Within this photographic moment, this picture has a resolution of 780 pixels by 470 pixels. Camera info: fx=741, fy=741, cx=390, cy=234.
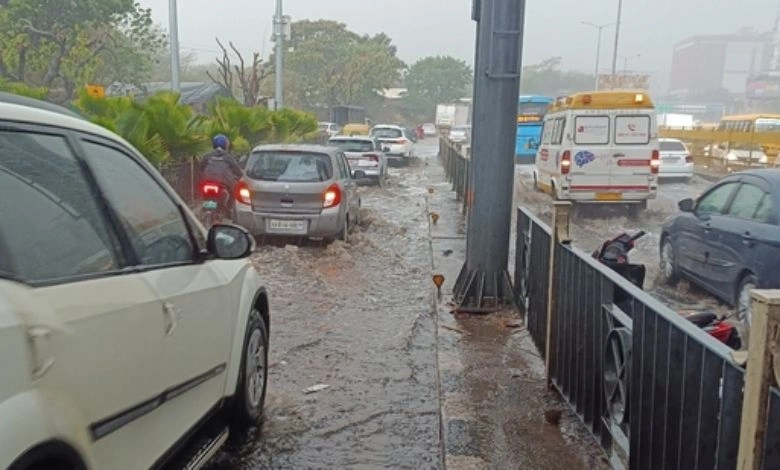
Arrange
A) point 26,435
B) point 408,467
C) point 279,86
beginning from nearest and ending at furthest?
point 26,435 → point 408,467 → point 279,86

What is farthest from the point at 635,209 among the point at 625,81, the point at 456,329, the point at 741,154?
the point at 625,81

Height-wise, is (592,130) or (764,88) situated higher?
(764,88)

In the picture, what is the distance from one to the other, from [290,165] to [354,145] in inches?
458

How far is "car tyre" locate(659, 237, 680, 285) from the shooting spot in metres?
9.24

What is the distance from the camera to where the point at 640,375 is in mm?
3236

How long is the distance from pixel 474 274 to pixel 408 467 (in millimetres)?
3264

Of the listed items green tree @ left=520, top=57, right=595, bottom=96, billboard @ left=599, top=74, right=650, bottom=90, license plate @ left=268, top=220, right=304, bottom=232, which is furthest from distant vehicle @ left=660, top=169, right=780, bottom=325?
green tree @ left=520, top=57, right=595, bottom=96

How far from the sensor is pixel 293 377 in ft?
18.7

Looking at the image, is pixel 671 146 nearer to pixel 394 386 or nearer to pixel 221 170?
pixel 221 170

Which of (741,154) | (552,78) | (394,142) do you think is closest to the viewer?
(741,154)

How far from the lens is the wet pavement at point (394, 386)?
169 inches

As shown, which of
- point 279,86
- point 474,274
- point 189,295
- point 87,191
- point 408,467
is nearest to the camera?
point 87,191

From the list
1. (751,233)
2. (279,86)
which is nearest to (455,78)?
(279,86)

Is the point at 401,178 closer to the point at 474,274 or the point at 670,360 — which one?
the point at 474,274
